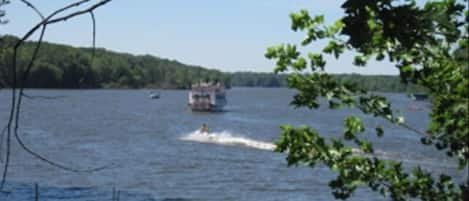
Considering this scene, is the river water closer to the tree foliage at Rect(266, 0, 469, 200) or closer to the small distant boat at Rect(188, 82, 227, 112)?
the tree foliage at Rect(266, 0, 469, 200)

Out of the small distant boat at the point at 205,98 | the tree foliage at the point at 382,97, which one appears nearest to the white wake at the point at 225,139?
the small distant boat at the point at 205,98

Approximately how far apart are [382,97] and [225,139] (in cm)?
5045

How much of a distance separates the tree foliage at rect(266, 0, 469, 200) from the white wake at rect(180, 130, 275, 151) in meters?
44.0

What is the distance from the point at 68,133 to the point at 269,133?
50.5ft

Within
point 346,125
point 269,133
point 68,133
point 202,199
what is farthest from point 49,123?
point 346,125

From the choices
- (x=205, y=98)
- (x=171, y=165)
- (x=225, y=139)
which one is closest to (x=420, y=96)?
(x=171, y=165)

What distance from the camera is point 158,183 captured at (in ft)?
105

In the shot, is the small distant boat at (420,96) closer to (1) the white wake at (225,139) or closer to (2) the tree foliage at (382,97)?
(2) the tree foliage at (382,97)

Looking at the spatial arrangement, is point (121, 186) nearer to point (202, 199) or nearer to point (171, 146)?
point (202, 199)

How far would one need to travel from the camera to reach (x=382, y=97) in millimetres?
3514

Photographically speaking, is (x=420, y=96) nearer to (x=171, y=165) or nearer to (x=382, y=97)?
(x=382, y=97)

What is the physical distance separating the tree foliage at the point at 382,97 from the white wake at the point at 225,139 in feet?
144

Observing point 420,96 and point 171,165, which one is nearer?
point 420,96

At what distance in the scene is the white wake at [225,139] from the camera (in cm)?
4959
